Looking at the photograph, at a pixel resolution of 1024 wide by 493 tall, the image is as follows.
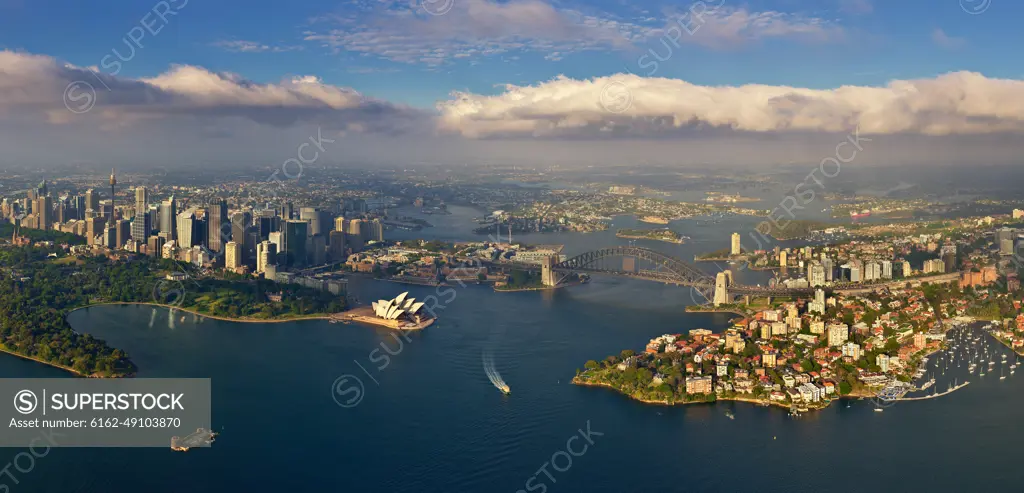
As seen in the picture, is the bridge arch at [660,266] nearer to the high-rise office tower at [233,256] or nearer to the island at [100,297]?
the island at [100,297]

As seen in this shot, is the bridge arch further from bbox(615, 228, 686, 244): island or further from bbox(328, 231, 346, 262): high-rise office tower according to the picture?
bbox(328, 231, 346, 262): high-rise office tower

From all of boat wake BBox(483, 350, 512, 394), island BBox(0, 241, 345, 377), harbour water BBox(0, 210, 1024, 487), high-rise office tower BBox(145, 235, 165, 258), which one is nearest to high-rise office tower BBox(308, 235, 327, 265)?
island BBox(0, 241, 345, 377)

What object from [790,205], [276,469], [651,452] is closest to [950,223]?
[790,205]

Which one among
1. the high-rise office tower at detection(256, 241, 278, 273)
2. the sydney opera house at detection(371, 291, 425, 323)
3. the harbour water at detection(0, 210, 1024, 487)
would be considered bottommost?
the harbour water at detection(0, 210, 1024, 487)

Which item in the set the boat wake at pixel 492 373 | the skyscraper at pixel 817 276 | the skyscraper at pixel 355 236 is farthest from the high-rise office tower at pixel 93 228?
the skyscraper at pixel 817 276

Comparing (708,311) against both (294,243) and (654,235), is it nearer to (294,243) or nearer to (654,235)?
(294,243)
